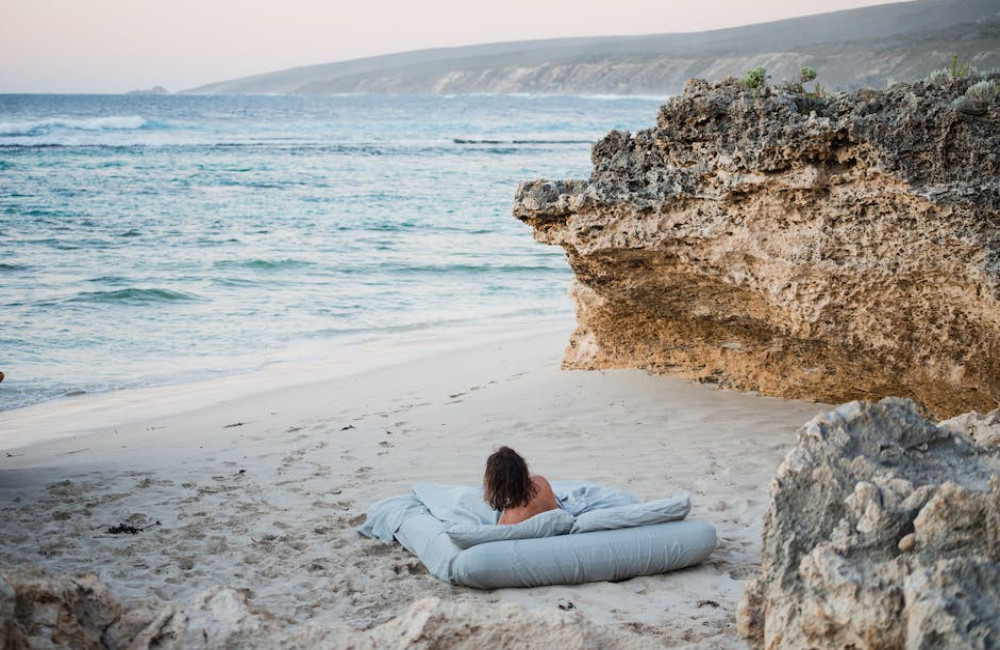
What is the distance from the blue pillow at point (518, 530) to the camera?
16.6ft

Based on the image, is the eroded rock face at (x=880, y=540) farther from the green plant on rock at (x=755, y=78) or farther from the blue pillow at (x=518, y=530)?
the green plant on rock at (x=755, y=78)

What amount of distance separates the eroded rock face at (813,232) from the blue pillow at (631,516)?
2.35 metres

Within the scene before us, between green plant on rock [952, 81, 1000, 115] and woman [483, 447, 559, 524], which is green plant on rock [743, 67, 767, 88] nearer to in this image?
green plant on rock [952, 81, 1000, 115]

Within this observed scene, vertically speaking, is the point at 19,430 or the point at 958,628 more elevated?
the point at 958,628

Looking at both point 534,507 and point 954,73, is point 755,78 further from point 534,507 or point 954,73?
point 534,507

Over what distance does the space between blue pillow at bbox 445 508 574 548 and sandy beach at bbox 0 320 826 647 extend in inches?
11.6

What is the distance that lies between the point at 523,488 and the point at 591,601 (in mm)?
809

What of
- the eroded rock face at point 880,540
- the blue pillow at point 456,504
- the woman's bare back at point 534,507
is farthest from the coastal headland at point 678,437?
the woman's bare back at point 534,507

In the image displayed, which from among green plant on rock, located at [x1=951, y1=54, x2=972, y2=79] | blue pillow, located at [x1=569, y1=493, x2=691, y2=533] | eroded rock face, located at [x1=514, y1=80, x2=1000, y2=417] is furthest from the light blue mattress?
green plant on rock, located at [x1=951, y1=54, x2=972, y2=79]

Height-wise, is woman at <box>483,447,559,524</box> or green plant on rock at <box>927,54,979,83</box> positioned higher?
green plant on rock at <box>927,54,979,83</box>

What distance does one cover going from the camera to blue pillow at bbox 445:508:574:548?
5066mm

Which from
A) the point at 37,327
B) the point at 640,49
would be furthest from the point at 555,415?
the point at 640,49

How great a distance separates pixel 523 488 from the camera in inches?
208

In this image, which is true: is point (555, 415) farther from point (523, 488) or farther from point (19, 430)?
point (19, 430)
